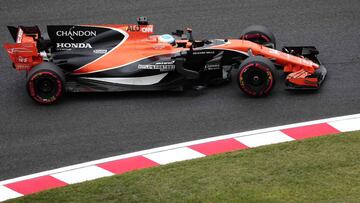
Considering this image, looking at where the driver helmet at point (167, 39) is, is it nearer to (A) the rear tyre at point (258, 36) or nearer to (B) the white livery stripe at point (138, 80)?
(B) the white livery stripe at point (138, 80)

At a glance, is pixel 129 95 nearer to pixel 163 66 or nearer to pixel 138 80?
pixel 138 80

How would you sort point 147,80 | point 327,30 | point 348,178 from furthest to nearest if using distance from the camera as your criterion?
point 327,30
point 147,80
point 348,178

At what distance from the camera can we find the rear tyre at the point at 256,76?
12398 millimetres

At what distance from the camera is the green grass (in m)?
9.34

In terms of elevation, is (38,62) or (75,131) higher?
(38,62)

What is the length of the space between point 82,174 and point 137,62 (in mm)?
2828

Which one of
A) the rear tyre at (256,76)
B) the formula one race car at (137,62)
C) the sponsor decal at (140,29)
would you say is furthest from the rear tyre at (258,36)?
Result: the sponsor decal at (140,29)

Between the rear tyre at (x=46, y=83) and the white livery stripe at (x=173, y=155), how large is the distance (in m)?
2.34

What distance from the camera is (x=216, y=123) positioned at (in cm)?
1191

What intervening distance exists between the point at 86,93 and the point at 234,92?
243 cm

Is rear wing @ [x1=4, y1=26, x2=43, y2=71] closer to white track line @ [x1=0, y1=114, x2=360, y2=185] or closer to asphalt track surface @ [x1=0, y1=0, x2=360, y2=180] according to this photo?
asphalt track surface @ [x1=0, y1=0, x2=360, y2=180]

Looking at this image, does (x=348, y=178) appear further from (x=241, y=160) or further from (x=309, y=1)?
(x=309, y=1)

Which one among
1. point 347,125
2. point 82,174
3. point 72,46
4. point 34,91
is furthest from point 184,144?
point 72,46

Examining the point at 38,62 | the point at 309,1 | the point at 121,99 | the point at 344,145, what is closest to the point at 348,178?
the point at 344,145
